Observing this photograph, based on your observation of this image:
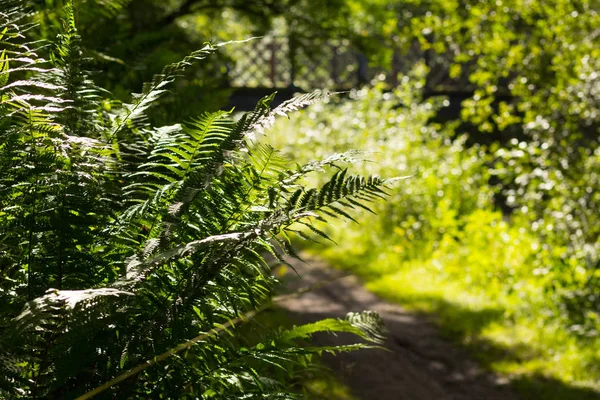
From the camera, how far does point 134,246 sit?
70.7 inches

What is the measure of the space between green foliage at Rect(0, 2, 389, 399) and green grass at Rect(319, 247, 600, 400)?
4329 mm

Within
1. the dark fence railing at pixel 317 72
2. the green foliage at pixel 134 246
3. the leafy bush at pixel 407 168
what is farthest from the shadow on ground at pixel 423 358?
the dark fence railing at pixel 317 72

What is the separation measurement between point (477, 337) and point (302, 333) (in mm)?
5063

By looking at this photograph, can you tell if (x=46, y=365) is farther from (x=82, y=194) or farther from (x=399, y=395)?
(x=399, y=395)

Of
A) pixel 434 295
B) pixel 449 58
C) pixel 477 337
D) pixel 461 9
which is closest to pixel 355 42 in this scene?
pixel 461 9

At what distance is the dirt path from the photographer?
4949 millimetres

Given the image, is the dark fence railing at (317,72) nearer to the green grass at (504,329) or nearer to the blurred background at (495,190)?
the blurred background at (495,190)

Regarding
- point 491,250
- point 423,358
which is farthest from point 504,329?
point 491,250

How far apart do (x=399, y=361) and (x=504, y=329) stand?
153cm

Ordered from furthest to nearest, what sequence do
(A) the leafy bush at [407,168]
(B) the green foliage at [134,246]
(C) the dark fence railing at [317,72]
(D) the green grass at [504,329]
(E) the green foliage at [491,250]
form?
(C) the dark fence railing at [317,72] → (A) the leafy bush at [407,168] → (E) the green foliage at [491,250] → (D) the green grass at [504,329] → (B) the green foliage at [134,246]

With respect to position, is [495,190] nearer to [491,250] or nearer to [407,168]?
[491,250]

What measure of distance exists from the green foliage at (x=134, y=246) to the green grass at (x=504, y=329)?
14.2ft

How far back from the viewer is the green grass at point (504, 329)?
578 cm

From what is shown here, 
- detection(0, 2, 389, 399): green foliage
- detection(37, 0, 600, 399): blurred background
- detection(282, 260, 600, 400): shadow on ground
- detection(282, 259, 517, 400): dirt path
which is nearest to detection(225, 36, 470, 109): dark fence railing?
detection(37, 0, 600, 399): blurred background
